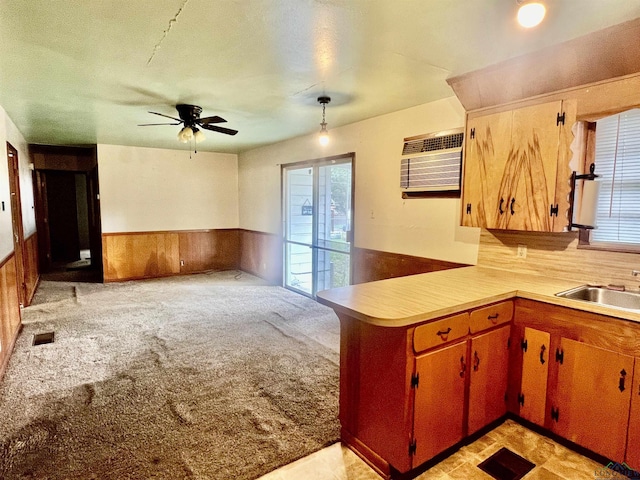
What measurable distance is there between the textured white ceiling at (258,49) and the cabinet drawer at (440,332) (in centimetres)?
156

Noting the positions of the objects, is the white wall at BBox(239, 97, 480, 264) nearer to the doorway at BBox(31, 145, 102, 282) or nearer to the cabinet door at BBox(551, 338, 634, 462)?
the cabinet door at BBox(551, 338, 634, 462)

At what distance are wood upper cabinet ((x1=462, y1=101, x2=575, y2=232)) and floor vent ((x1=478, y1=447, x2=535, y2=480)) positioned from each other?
1384mm

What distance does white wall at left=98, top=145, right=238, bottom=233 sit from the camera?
6301mm

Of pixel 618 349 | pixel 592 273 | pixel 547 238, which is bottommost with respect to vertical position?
pixel 618 349

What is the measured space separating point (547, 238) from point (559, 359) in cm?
95

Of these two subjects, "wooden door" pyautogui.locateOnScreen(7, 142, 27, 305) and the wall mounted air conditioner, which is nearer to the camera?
the wall mounted air conditioner

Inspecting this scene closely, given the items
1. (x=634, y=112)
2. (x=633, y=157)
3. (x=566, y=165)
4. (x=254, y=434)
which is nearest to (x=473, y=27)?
(x=566, y=165)

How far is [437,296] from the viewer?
204 cm

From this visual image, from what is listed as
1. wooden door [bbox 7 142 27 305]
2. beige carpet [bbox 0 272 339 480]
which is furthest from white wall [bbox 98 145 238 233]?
beige carpet [bbox 0 272 339 480]

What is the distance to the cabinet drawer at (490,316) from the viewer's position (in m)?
2.01

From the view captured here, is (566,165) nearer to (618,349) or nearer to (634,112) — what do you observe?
(634,112)

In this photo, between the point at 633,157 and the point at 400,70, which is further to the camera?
the point at 400,70

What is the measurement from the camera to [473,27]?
200cm

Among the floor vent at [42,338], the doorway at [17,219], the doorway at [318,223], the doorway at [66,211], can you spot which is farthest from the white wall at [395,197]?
the doorway at [66,211]
